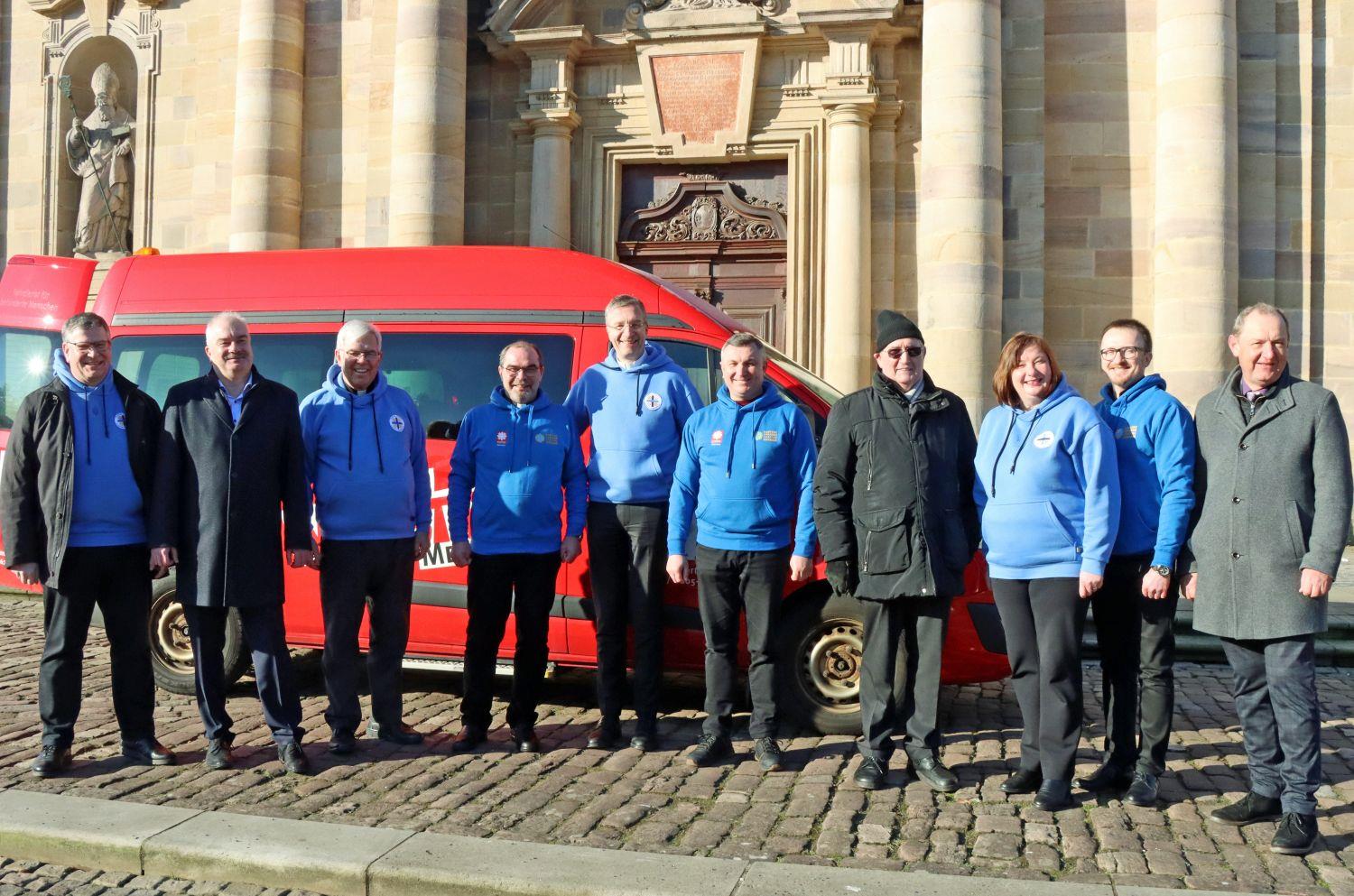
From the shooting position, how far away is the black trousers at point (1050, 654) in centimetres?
444

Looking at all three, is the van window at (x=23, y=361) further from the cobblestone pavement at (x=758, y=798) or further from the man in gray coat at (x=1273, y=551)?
the man in gray coat at (x=1273, y=551)

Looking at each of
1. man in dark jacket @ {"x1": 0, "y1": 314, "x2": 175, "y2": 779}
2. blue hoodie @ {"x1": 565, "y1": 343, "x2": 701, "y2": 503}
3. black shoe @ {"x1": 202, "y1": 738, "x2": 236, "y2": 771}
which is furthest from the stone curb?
blue hoodie @ {"x1": 565, "y1": 343, "x2": 701, "y2": 503}

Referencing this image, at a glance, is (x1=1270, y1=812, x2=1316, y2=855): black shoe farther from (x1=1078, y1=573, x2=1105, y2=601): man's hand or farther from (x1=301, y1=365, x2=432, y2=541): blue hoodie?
(x1=301, y1=365, x2=432, y2=541): blue hoodie

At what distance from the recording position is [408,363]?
6.31 metres

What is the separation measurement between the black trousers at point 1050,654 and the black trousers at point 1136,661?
21 cm

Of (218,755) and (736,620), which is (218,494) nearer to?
(218,755)

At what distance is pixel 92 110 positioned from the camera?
1521 cm

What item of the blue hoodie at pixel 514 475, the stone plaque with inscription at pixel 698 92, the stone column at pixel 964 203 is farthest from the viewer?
the stone plaque with inscription at pixel 698 92

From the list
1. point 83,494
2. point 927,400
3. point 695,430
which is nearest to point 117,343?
point 83,494

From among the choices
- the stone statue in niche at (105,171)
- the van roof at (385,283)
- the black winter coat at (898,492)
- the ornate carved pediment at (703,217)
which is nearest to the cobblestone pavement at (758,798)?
the black winter coat at (898,492)

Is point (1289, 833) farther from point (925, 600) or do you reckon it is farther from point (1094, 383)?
point (1094, 383)

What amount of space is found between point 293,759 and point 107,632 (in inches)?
38.1

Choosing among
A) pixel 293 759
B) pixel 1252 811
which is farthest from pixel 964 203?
pixel 293 759

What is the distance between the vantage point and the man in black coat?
4.95 m
